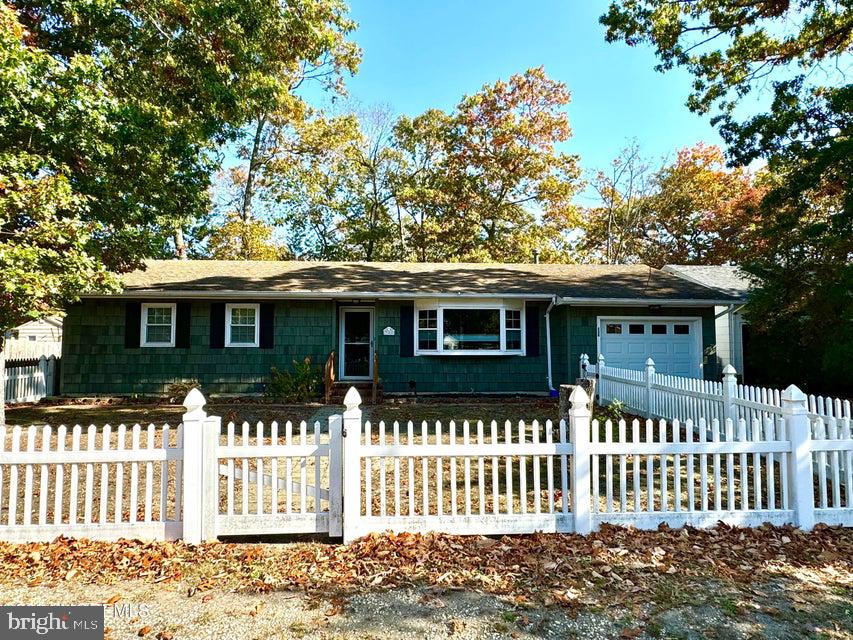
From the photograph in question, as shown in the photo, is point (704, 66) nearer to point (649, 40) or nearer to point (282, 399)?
point (649, 40)

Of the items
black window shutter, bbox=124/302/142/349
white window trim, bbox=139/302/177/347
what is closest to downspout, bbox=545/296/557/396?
white window trim, bbox=139/302/177/347

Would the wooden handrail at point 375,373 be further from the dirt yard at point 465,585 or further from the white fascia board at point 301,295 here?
the dirt yard at point 465,585

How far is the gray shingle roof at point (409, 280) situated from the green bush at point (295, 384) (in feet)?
6.19

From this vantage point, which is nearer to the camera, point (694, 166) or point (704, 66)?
point (704, 66)

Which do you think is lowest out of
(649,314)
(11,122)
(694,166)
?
(649,314)

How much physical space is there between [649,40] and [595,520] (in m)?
11.7

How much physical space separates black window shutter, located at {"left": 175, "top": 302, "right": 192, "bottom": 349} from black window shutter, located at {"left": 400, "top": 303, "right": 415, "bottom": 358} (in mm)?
5196

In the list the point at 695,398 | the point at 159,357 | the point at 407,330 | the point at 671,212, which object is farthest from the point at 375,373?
the point at 671,212

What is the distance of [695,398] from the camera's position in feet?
23.5

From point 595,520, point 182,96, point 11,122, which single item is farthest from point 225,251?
point 595,520

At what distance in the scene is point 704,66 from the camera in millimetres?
11461

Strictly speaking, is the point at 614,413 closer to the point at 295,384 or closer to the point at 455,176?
the point at 295,384

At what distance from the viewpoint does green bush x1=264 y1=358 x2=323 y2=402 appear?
449 inches

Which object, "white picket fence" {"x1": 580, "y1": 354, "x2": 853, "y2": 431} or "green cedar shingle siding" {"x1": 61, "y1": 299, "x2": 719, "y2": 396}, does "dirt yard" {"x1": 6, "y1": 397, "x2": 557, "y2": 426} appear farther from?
"white picket fence" {"x1": 580, "y1": 354, "x2": 853, "y2": 431}
